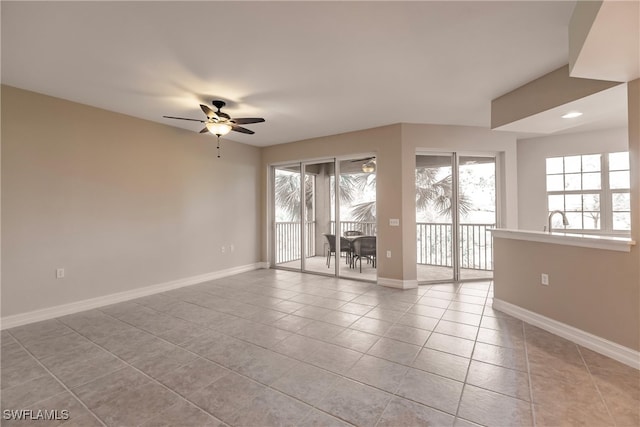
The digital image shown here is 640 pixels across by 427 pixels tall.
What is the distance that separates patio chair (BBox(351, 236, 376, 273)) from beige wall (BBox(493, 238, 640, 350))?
221cm

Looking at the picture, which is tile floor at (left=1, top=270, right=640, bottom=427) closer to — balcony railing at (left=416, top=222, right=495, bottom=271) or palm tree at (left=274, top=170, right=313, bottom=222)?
balcony railing at (left=416, top=222, right=495, bottom=271)

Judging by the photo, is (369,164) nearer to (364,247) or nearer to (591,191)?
(364,247)

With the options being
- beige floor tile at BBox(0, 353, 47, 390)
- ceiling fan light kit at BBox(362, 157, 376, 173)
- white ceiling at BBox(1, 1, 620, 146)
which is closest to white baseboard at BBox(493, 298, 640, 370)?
white ceiling at BBox(1, 1, 620, 146)

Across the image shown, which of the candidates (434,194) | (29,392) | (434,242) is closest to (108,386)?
(29,392)

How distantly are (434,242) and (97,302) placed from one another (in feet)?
19.3

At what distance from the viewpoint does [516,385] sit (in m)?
2.00

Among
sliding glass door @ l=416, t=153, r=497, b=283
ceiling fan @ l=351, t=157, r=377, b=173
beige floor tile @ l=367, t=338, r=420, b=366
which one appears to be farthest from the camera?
ceiling fan @ l=351, t=157, r=377, b=173

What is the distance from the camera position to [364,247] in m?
5.43

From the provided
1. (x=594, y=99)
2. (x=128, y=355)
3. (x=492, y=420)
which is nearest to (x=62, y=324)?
(x=128, y=355)

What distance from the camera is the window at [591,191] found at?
15.5 feet

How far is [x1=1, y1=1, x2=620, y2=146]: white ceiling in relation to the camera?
6.55 feet

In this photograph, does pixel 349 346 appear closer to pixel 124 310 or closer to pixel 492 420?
pixel 492 420

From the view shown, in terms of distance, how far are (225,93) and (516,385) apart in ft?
13.2

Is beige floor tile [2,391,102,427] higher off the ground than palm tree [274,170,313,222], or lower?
lower
